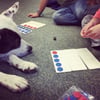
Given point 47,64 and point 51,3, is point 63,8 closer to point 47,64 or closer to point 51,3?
point 51,3

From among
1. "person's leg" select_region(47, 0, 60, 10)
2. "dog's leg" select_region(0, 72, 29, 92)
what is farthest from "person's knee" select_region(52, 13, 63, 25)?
"dog's leg" select_region(0, 72, 29, 92)

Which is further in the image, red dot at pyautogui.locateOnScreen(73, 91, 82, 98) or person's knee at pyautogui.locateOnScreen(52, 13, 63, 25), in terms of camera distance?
person's knee at pyautogui.locateOnScreen(52, 13, 63, 25)

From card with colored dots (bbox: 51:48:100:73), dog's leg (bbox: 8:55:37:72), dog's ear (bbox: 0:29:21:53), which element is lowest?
card with colored dots (bbox: 51:48:100:73)

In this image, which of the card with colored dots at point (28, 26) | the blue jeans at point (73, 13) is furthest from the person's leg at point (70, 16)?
the card with colored dots at point (28, 26)

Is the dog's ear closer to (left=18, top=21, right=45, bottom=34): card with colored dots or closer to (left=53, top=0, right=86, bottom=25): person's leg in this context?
(left=18, top=21, right=45, bottom=34): card with colored dots

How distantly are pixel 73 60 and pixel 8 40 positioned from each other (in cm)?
40

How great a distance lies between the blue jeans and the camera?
1882mm

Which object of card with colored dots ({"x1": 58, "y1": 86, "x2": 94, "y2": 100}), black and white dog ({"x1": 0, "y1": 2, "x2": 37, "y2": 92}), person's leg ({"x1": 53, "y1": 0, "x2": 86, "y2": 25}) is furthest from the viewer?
person's leg ({"x1": 53, "y1": 0, "x2": 86, "y2": 25})

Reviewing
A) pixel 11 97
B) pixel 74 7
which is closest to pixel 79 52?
pixel 11 97

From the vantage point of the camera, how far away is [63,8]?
211 centimetres

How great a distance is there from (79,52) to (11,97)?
58 centimetres

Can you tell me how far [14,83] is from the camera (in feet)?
3.45

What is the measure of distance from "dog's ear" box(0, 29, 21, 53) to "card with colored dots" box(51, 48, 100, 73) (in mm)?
253

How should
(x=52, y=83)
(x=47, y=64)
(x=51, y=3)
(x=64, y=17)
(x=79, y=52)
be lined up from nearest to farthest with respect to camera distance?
1. (x=52, y=83)
2. (x=47, y=64)
3. (x=79, y=52)
4. (x=64, y=17)
5. (x=51, y=3)
